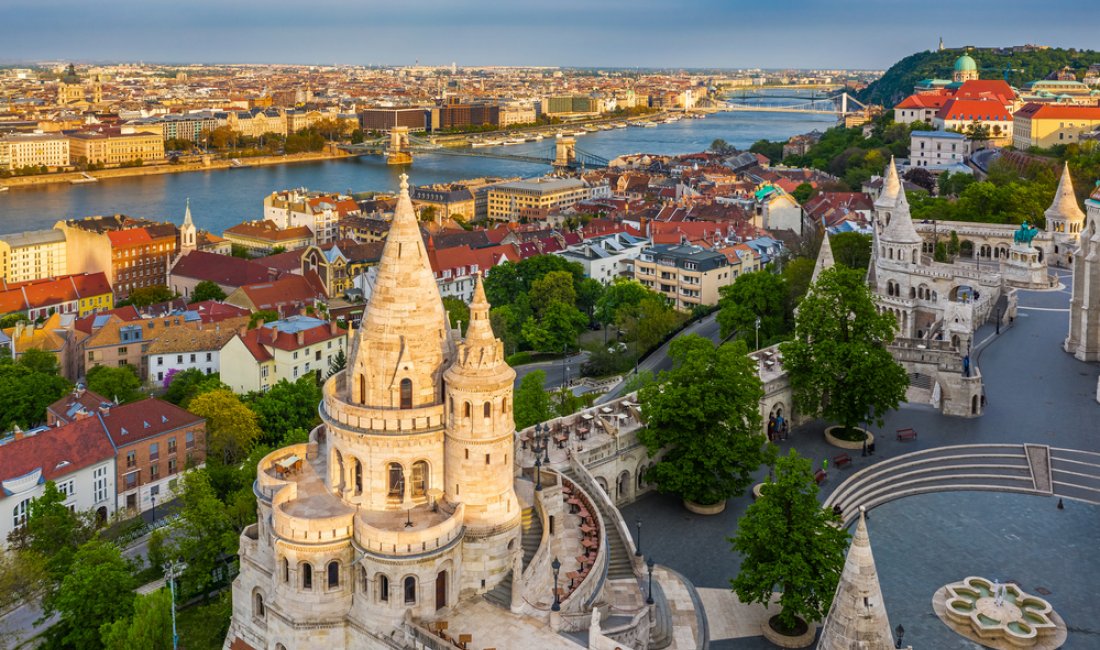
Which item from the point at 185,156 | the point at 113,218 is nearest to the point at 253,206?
the point at 113,218

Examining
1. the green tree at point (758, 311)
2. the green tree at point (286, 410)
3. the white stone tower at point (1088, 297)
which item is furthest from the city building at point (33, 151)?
the white stone tower at point (1088, 297)

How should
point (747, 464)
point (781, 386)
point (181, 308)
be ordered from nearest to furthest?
point (747, 464) → point (781, 386) → point (181, 308)

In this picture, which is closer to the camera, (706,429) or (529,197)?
(706,429)

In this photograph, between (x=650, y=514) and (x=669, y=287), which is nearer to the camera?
(x=650, y=514)

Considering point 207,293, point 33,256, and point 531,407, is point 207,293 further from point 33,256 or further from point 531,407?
point 531,407

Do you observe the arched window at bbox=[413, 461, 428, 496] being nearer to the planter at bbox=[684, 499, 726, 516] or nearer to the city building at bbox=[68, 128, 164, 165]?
the planter at bbox=[684, 499, 726, 516]

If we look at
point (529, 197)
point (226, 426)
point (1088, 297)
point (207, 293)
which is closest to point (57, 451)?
point (226, 426)

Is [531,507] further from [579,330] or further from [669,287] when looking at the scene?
A: [669,287]
